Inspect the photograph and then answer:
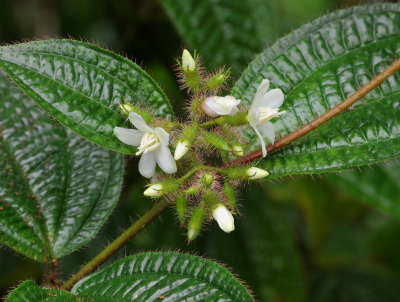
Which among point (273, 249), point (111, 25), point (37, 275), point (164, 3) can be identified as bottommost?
point (37, 275)

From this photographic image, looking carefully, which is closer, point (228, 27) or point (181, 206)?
point (181, 206)

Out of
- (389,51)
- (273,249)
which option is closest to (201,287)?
(389,51)

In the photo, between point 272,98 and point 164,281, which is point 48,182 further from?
point 272,98

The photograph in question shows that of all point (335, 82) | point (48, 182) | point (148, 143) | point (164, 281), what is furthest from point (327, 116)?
point (48, 182)

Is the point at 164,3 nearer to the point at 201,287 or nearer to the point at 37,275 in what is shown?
the point at 201,287

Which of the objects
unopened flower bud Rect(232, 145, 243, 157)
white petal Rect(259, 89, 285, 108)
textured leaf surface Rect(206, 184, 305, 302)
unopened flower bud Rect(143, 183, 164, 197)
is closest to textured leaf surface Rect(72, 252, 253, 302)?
unopened flower bud Rect(143, 183, 164, 197)

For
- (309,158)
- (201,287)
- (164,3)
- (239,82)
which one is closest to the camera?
(201,287)

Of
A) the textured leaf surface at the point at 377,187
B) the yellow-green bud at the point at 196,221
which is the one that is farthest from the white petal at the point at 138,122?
the textured leaf surface at the point at 377,187
